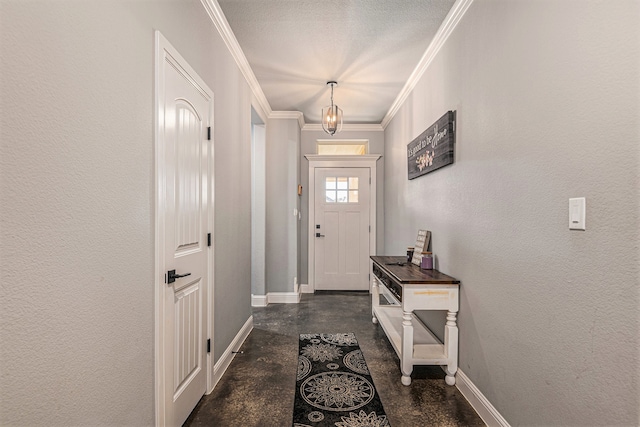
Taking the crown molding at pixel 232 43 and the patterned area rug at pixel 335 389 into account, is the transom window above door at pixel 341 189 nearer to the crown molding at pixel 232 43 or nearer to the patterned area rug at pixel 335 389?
the crown molding at pixel 232 43

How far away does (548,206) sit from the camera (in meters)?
1.33

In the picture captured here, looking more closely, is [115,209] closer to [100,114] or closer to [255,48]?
[100,114]

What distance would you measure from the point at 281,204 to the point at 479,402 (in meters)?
3.23

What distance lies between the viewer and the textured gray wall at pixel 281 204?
14.5 feet

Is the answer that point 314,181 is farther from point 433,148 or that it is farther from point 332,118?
point 433,148

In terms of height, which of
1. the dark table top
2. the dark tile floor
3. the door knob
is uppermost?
the door knob

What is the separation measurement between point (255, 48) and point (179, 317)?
2.29m

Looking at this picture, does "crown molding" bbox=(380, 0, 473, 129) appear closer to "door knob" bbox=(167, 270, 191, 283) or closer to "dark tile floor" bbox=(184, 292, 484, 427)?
"door knob" bbox=(167, 270, 191, 283)

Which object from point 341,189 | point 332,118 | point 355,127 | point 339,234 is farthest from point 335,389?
point 355,127

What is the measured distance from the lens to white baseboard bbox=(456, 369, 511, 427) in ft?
5.55

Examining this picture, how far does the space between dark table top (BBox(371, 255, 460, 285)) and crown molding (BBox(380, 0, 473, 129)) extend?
183 cm

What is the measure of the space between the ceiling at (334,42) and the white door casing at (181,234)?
0.81 metres

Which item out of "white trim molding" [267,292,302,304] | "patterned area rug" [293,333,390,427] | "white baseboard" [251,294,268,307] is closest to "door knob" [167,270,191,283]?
"patterned area rug" [293,333,390,427]

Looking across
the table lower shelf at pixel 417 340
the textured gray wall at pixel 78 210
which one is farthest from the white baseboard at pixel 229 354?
the table lower shelf at pixel 417 340
